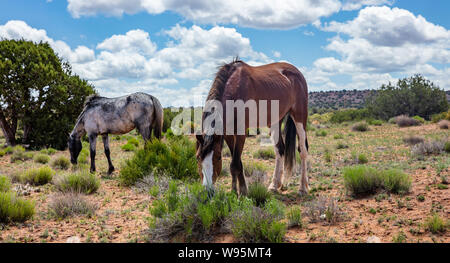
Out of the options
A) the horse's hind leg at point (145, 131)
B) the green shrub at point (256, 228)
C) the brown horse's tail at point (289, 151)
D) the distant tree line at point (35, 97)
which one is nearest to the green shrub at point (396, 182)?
the brown horse's tail at point (289, 151)

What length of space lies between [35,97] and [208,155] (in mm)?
17370

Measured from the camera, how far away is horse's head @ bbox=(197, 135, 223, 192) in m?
4.27

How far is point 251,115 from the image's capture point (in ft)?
18.0

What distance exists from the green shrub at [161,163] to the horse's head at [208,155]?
3.14 metres

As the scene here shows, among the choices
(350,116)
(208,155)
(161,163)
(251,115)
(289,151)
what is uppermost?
(350,116)

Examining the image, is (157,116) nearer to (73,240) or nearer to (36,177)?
(36,177)

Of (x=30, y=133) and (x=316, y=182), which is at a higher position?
(x=30, y=133)

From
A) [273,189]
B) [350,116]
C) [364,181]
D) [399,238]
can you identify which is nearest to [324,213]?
[399,238]

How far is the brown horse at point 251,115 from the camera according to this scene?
457 cm

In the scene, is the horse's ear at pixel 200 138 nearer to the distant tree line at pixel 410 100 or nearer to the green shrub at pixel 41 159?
the green shrub at pixel 41 159

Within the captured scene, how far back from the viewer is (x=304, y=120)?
726cm

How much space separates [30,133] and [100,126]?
11245 mm

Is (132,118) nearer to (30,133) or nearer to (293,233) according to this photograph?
(293,233)
